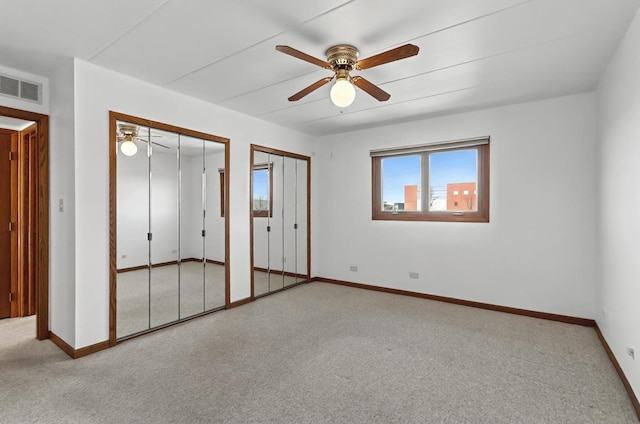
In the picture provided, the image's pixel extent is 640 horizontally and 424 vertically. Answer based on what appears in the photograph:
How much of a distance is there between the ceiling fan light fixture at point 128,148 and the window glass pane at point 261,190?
162 cm

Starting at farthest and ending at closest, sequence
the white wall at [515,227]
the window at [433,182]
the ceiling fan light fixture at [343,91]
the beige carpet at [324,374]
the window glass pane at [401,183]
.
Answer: the window glass pane at [401,183]
the window at [433,182]
the white wall at [515,227]
the ceiling fan light fixture at [343,91]
the beige carpet at [324,374]

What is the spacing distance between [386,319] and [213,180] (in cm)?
267

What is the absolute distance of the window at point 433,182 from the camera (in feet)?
14.2

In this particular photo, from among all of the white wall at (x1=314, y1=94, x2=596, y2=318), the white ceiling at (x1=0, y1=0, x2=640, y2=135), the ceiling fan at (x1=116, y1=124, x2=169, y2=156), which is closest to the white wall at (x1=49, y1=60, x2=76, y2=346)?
the white ceiling at (x1=0, y1=0, x2=640, y2=135)

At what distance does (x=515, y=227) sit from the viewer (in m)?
4.02

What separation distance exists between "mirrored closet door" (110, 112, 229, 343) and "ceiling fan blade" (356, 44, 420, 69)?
2.22 metres

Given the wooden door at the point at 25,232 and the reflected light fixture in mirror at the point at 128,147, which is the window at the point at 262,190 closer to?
the reflected light fixture in mirror at the point at 128,147

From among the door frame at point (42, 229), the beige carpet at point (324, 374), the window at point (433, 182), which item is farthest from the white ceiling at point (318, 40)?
the beige carpet at point (324, 374)

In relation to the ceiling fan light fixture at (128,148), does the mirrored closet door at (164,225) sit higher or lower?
lower

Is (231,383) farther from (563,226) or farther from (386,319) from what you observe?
(563,226)

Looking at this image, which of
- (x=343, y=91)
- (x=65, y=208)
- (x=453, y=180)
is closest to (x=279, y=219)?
(x=453, y=180)

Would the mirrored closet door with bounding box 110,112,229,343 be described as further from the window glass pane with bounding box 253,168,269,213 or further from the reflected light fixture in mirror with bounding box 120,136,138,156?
the window glass pane with bounding box 253,168,269,213

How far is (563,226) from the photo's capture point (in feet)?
12.3

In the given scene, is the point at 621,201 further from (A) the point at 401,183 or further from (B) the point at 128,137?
(B) the point at 128,137
